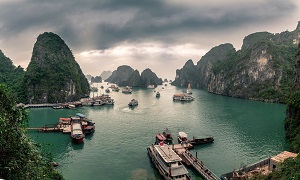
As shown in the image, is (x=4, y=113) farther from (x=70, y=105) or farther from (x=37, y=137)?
(x=70, y=105)

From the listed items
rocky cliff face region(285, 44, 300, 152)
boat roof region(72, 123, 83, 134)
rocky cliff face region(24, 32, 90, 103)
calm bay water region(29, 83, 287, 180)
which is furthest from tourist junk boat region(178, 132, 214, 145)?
rocky cliff face region(24, 32, 90, 103)

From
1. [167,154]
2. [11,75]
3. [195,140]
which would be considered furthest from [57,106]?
[167,154]

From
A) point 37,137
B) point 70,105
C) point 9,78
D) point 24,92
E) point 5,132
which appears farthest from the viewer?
point 9,78

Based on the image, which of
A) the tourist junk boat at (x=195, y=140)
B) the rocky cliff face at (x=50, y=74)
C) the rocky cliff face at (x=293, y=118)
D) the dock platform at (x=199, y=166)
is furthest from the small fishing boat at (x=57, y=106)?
the rocky cliff face at (x=293, y=118)

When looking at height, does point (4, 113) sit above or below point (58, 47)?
below

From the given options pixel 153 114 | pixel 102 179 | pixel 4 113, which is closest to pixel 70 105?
pixel 153 114

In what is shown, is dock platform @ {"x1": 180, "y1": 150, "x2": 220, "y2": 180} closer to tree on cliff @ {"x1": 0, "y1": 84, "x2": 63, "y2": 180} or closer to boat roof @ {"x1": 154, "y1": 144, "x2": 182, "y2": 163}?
boat roof @ {"x1": 154, "y1": 144, "x2": 182, "y2": 163}

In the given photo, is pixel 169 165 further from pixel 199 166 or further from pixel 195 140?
pixel 195 140
